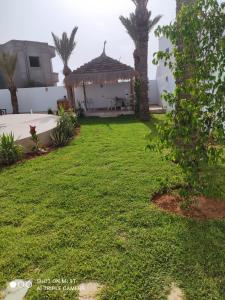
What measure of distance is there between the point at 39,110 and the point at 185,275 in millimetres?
24919

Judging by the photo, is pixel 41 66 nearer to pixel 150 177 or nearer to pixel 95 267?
pixel 150 177

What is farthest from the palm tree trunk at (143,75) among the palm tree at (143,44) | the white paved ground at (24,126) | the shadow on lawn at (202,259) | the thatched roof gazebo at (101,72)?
the shadow on lawn at (202,259)

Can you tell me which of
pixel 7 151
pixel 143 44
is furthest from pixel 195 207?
pixel 143 44

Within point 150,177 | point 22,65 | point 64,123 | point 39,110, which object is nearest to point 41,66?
point 22,65

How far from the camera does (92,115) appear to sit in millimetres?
17953

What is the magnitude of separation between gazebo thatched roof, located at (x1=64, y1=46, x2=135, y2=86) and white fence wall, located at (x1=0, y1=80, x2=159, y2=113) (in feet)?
12.9

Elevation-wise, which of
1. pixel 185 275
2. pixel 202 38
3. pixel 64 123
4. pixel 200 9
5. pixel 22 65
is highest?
pixel 22 65

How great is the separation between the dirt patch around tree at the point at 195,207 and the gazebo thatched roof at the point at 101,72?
1342 cm

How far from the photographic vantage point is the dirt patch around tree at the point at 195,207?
3.98m

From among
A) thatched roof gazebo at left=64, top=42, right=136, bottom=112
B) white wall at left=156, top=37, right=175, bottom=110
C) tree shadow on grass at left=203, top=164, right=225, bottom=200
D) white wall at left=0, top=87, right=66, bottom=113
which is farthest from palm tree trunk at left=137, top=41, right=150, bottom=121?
white wall at left=0, top=87, right=66, bottom=113

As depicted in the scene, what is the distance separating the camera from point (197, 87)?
137 inches

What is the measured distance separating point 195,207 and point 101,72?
14.5 meters

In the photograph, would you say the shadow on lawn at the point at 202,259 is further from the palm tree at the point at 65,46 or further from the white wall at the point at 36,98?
the white wall at the point at 36,98

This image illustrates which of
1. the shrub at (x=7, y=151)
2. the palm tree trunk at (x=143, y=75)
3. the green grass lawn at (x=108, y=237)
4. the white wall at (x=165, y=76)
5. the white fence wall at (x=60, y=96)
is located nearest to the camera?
the green grass lawn at (x=108, y=237)
